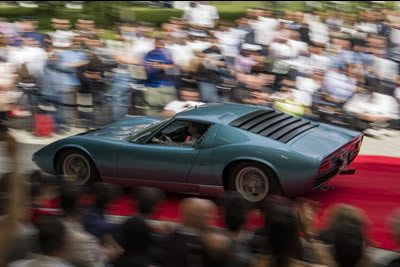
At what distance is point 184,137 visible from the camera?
8.21m

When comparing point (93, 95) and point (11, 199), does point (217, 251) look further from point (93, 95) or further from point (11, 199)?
point (93, 95)

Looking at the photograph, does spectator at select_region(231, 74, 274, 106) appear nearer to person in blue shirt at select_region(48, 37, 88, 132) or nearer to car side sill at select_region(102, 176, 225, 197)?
person in blue shirt at select_region(48, 37, 88, 132)

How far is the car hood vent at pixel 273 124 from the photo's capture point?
25.6 feet

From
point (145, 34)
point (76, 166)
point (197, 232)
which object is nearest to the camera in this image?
point (197, 232)

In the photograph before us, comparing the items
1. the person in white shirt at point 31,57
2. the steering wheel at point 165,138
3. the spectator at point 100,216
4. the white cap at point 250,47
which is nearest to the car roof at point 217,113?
the steering wheel at point 165,138

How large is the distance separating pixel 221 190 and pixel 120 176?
4.67 ft

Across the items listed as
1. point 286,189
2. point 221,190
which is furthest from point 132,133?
point 286,189

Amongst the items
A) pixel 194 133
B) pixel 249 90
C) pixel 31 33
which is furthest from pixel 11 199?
pixel 31 33

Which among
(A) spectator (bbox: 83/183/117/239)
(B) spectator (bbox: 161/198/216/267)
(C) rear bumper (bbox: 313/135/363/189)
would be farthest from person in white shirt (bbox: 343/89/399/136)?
(B) spectator (bbox: 161/198/216/267)

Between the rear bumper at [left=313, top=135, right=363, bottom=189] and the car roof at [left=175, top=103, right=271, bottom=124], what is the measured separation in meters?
A: 1.28

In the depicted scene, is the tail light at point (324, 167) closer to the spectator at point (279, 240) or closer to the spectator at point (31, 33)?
the spectator at point (279, 240)

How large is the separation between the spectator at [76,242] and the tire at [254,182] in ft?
9.79

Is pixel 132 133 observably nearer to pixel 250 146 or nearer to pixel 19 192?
pixel 250 146

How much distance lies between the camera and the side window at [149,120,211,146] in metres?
8.02
